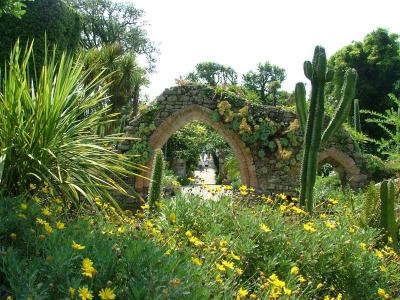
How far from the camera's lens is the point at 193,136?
72.9ft

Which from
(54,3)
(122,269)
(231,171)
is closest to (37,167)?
(122,269)

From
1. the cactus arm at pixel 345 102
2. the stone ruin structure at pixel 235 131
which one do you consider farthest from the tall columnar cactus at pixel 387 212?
the stone ruin structure at pixel 235 131

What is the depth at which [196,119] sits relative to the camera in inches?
396

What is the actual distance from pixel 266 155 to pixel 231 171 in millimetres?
5843

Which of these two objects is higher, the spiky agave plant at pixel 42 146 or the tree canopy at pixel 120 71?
the tree canopy at pixel 120 71

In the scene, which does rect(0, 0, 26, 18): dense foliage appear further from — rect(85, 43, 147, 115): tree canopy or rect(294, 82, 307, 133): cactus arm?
rect(85, 43, 147, 115): tree canopy

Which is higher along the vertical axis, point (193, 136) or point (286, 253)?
point (193, 136)

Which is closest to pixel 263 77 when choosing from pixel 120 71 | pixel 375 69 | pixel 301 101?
pixel 375 69

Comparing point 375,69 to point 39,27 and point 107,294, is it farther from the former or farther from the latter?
point 107,294

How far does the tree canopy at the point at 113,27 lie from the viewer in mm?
26605

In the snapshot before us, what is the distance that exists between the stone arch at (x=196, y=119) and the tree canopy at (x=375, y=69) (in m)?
9.63

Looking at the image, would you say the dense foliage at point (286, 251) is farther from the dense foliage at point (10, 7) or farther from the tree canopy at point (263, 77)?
the tree canopy at point (263, 77)

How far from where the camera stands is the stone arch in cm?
991

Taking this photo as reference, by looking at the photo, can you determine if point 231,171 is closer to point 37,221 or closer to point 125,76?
point 125,76
